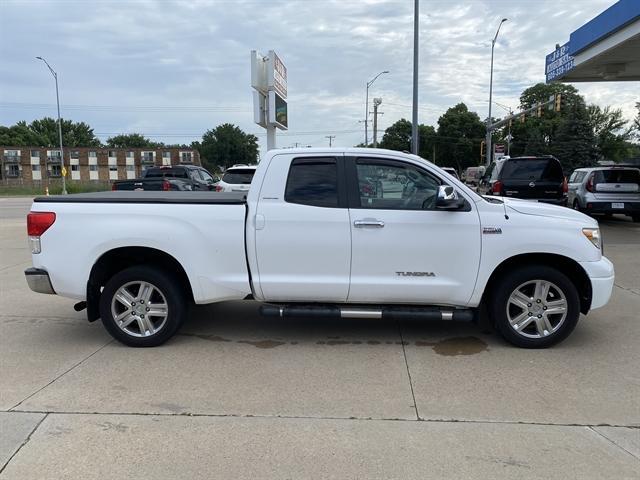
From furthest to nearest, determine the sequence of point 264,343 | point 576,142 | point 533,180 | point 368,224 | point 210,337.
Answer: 1. point 576,142
2. point 533,180
3. point 210,337
4. point 264,343
5. point 368,224

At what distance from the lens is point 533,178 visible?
13.7 m

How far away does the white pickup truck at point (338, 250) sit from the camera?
4883mm

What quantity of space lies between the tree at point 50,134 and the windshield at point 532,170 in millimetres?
121583

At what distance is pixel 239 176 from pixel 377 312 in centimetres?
1072

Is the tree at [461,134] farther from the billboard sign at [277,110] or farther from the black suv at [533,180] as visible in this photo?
the black suv at [533,180]

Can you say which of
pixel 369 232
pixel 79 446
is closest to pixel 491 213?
pixel 369 232

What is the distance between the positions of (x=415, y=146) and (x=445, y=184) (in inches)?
665

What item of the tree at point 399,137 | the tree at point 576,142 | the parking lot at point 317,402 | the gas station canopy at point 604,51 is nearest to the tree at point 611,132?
the tree at point 576,142

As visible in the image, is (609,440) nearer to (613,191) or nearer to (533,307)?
(533,307)

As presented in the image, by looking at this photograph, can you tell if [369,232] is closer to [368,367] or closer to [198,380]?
[368,367]

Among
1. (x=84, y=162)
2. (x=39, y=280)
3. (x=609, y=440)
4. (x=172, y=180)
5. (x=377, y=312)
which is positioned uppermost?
(x=84, y=162)

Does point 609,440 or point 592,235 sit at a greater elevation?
point 592,235

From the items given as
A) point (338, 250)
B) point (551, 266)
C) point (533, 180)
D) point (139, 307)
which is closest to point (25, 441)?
point (139, 307)

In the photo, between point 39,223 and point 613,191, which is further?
point 613,191
